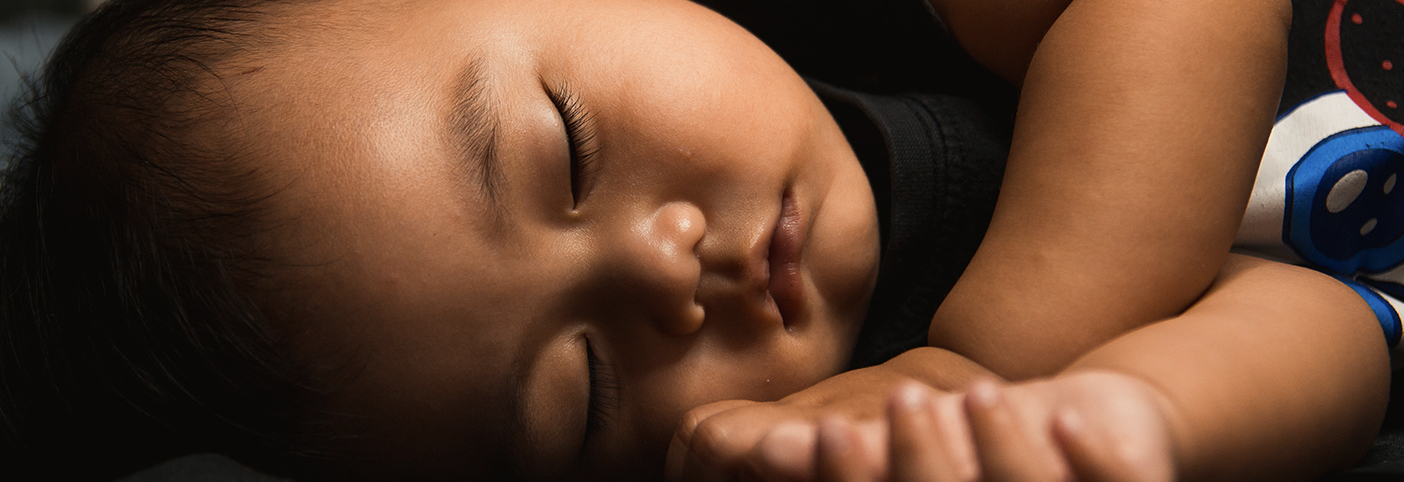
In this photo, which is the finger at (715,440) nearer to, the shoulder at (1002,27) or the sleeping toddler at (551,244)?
the sleeping toddler at (551,244)

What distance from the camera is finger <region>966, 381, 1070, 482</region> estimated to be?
0.33 metres

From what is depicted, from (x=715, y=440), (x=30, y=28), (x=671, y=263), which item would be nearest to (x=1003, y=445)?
(x=715, y=440)

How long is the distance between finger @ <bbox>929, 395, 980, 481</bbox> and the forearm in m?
0.10

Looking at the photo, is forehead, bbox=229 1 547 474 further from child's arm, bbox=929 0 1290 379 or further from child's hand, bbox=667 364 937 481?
child's arm, bbox=929 0 1290 379

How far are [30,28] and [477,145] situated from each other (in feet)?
3.81

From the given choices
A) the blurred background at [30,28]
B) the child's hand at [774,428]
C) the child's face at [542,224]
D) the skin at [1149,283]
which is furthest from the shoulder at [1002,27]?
the blurred background at [30,28]

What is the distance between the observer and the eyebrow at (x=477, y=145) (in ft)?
1.87

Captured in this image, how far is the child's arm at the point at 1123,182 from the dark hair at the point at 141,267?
0.55m

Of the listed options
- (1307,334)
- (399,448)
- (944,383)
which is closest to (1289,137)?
(1307,334)

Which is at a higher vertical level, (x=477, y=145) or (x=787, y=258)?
(x=477, y=145)

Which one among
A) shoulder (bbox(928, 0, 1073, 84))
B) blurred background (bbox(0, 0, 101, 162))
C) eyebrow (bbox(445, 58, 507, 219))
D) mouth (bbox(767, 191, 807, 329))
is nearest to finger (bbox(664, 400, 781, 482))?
mouth (bbox(767, 191, 807, 329))

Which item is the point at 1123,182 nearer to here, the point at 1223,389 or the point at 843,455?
the point at 1223,389

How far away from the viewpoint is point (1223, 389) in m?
0.42

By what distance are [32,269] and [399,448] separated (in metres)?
0.37
